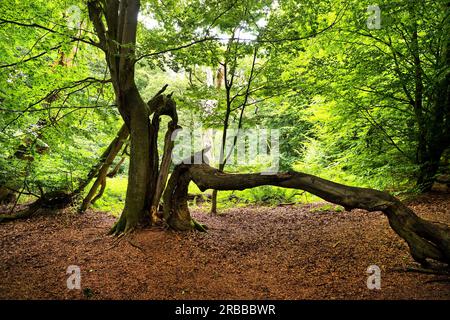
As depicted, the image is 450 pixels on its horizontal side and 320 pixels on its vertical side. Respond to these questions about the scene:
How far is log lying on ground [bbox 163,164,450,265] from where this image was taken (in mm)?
3463

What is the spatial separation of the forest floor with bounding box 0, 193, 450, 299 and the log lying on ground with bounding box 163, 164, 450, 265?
334 mm

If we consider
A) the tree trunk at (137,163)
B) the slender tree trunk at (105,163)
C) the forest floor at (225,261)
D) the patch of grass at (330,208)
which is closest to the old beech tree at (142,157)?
the tree trunk at (137,163)

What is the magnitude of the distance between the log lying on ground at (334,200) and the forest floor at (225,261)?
13.2 inches

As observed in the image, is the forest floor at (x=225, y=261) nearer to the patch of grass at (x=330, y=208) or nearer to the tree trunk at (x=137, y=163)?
the tree trunk at (x=137, y=163)

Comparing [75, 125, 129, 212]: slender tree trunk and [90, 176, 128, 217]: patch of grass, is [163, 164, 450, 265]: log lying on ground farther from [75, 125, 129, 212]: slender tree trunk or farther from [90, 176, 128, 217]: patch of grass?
[90, 176, 128, 217]: patch of grass

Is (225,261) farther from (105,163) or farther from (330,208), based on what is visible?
(105,163)

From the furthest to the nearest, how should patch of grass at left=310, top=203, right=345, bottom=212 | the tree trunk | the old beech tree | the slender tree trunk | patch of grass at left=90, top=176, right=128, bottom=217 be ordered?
1. patch of grass at left=90, top=176, right=128, bottom=217
2. patch of grass at left=310, top=203, right=345, bottom=212
3. the slender tree trunk
4. the tree trunk
5. the old beech tree

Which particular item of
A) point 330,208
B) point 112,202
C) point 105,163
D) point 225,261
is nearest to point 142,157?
point 105,163

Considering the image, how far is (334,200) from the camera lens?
3.94 metres

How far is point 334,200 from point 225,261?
194 centimetres

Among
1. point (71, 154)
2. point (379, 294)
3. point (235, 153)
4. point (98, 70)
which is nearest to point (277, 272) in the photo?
point (379, 294)

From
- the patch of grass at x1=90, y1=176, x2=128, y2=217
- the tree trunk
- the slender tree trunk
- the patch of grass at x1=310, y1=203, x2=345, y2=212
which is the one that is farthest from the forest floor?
the patch of grass at x1=90, y1=176, x2=128, y2=217
